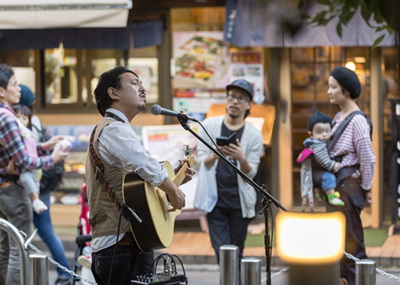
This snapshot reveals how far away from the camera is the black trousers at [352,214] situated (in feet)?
15.1

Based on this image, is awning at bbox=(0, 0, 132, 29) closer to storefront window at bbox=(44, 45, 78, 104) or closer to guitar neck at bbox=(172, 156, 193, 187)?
storefront window at bbox=(44, 45, 78, 104)

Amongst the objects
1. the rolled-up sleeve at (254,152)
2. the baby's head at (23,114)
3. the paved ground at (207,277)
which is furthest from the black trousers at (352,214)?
the baby's head at (23,114)

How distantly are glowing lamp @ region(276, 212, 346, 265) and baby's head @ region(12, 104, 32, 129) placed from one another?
3714mm

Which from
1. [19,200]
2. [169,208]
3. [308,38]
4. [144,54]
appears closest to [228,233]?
[169,208]

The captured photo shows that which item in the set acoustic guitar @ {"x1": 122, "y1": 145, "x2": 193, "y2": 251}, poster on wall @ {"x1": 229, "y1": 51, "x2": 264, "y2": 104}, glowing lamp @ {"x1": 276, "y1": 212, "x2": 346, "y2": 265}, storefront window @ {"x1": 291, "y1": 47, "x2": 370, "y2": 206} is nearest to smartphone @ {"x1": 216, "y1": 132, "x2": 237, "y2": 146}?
acoustic guitar @ {"x1": 122, "y1": 145, "x2": 193, "y2": 251}

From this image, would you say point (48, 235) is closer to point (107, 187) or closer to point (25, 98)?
point (25, 98)

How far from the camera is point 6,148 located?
4.58m

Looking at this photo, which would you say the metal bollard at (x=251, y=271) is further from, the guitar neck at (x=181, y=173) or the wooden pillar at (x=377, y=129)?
the wooden pillar at (x=377, y=129)

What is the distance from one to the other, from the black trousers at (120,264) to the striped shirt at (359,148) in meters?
2.15

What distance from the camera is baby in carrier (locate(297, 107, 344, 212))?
4.59 m

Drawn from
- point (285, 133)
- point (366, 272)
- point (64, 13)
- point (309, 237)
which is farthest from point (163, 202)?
point (285, 133)

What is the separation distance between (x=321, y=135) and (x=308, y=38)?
278 centimetres

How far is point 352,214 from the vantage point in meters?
4.62

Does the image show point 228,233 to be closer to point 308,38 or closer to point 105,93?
point 105,93
